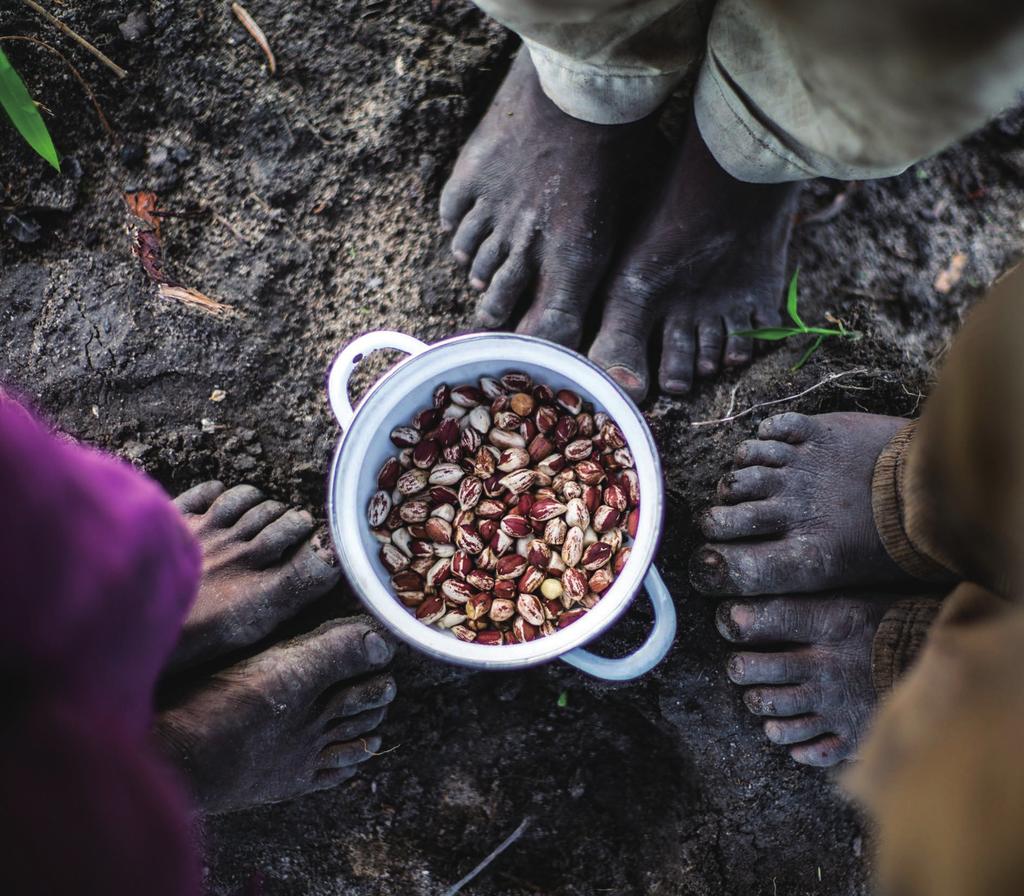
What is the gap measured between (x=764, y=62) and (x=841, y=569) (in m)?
0.71

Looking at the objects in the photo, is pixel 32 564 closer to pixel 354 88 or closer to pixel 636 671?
pixel 636 671

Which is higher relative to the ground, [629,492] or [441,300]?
[441,300]

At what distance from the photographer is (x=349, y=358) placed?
0.99 meters

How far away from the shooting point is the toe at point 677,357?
1256 mm

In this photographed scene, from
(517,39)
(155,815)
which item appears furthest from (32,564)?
(517,39)

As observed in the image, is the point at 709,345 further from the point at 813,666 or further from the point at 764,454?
the point at 813,666

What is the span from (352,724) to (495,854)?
0.33 m

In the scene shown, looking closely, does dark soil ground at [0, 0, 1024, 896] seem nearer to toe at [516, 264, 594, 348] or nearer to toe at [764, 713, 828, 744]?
toe at [764, 713, 828, 744]

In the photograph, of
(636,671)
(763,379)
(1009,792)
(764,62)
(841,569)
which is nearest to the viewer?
(1009,792)

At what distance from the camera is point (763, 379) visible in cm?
127

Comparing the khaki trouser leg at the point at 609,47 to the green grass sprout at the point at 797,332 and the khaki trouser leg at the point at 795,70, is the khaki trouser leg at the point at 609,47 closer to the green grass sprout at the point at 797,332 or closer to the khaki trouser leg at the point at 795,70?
the khaki trouser leg at the point at 795,70

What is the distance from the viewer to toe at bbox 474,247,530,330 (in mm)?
1246

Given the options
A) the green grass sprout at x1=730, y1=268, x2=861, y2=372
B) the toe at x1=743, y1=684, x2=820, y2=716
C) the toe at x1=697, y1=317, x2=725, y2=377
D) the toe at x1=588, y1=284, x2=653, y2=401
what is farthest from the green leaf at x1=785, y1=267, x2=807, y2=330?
the toe at x1=743, y1=684, x2=820, y2=716

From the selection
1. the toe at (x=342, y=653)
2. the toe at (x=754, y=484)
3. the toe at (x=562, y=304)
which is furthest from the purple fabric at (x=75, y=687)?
the toe at (x=754, y=484)
